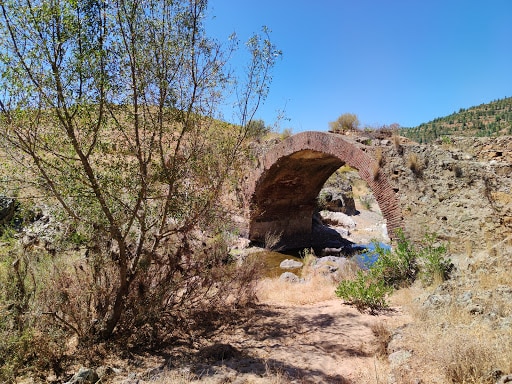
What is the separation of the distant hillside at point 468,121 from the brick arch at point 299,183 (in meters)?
18.7

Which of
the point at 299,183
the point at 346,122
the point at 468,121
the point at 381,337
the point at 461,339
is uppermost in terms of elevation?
the point at 468,121

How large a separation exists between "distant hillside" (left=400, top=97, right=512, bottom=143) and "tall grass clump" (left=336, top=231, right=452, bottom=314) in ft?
84.4

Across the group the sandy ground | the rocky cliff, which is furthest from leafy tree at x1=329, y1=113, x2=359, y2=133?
the sandy ground

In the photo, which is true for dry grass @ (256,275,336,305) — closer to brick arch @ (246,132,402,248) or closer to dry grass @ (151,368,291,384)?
brick arch @ (246,132,402,248)

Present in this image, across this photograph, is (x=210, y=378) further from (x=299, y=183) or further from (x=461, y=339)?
(x=299, y=183)

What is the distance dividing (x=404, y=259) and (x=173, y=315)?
178 inches

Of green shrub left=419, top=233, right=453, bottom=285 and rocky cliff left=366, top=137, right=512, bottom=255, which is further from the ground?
rocky cliff left=366, top=137, right=512, bottom=255

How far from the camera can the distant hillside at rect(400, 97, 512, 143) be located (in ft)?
101

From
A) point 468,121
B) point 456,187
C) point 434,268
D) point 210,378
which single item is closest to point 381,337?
point 210,378

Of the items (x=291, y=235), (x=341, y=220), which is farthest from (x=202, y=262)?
(x=341, y=220)

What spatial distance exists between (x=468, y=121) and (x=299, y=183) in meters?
29.9

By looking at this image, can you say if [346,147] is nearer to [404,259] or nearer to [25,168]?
[404,259]

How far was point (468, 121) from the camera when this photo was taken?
116ft

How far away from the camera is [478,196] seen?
6730 mm
